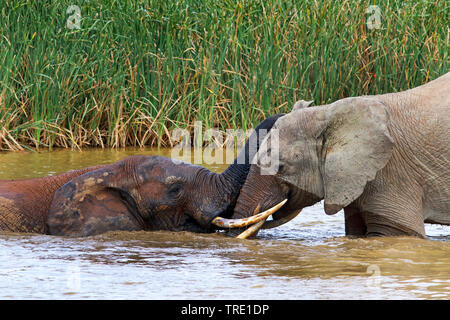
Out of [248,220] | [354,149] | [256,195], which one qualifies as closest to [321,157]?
[354,149]

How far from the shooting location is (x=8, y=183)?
735 centimetres

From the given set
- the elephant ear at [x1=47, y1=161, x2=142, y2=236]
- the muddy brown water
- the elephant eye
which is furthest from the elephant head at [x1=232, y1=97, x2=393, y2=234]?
the elephant ear at [x1=47, y1=161, x2=142, y2=236]

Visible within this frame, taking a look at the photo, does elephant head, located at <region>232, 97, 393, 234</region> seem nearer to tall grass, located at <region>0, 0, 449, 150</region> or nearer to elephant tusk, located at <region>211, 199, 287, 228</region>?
elephant tusk, located at <region>211, 199, 287, 228</region>

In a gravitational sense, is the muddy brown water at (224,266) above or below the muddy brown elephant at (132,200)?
below

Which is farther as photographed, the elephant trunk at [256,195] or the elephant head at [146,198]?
the elephant head at [146,198]

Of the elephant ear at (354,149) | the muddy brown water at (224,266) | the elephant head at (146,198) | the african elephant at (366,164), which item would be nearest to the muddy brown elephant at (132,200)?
the elephant head at (146,198)

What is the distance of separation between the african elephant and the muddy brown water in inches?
10.0

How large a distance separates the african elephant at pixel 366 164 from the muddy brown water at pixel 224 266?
10.0 inches

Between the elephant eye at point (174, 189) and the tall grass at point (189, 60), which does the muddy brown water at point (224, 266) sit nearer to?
the elephant eye at point (174, 189)

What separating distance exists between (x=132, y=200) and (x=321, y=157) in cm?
144

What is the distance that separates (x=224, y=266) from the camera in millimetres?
6035

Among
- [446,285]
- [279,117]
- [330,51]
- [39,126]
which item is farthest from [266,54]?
[446,285]

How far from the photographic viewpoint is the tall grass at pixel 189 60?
1131 centimetres
